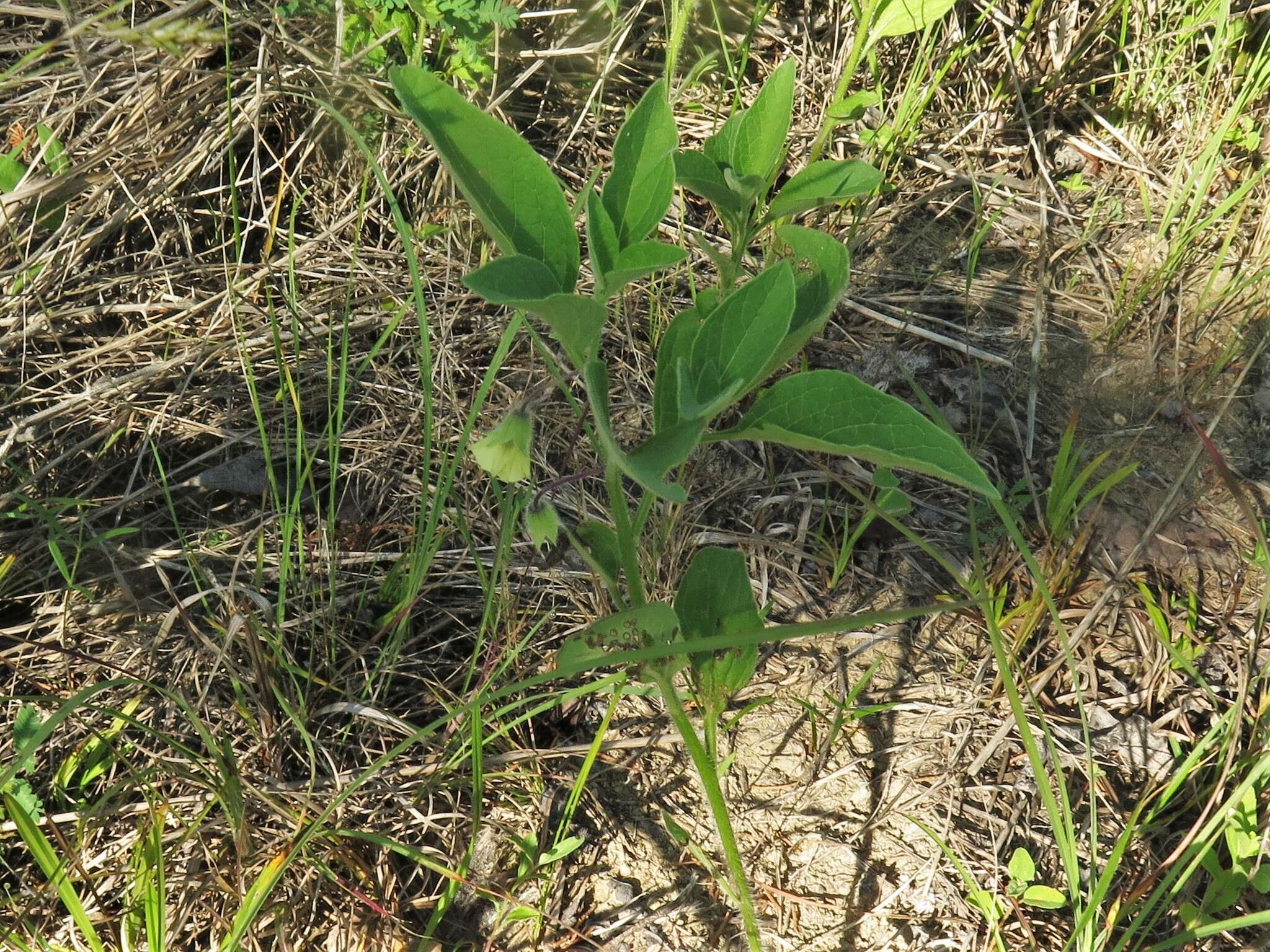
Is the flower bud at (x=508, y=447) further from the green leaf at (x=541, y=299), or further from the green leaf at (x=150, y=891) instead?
the green leaf at (x=150, y=891)

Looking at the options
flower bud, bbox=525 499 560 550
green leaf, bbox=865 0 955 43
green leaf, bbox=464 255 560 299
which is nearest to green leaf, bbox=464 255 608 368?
green leaf, bbox=464 255 560 299

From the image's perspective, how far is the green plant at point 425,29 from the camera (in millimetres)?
2008

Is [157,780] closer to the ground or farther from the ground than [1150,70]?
closer to the ground

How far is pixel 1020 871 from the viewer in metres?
1.48

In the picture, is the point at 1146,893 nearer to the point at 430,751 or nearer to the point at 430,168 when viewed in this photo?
the point at 430,751

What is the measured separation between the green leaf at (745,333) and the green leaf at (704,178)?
298 mm

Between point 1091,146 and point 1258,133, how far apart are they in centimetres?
39

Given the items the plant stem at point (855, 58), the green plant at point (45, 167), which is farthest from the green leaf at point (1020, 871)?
the green plant at point (45, 167)

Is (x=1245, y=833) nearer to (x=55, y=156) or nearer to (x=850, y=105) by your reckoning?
(x=850, y=105)

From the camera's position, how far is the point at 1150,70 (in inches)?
96.6

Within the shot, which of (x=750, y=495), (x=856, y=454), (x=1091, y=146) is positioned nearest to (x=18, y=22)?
(x=750, y=495)

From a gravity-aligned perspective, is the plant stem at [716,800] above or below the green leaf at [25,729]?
above

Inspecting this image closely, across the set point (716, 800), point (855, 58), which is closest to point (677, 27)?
point (855, 58)

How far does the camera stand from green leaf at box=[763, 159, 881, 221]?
1.38m
